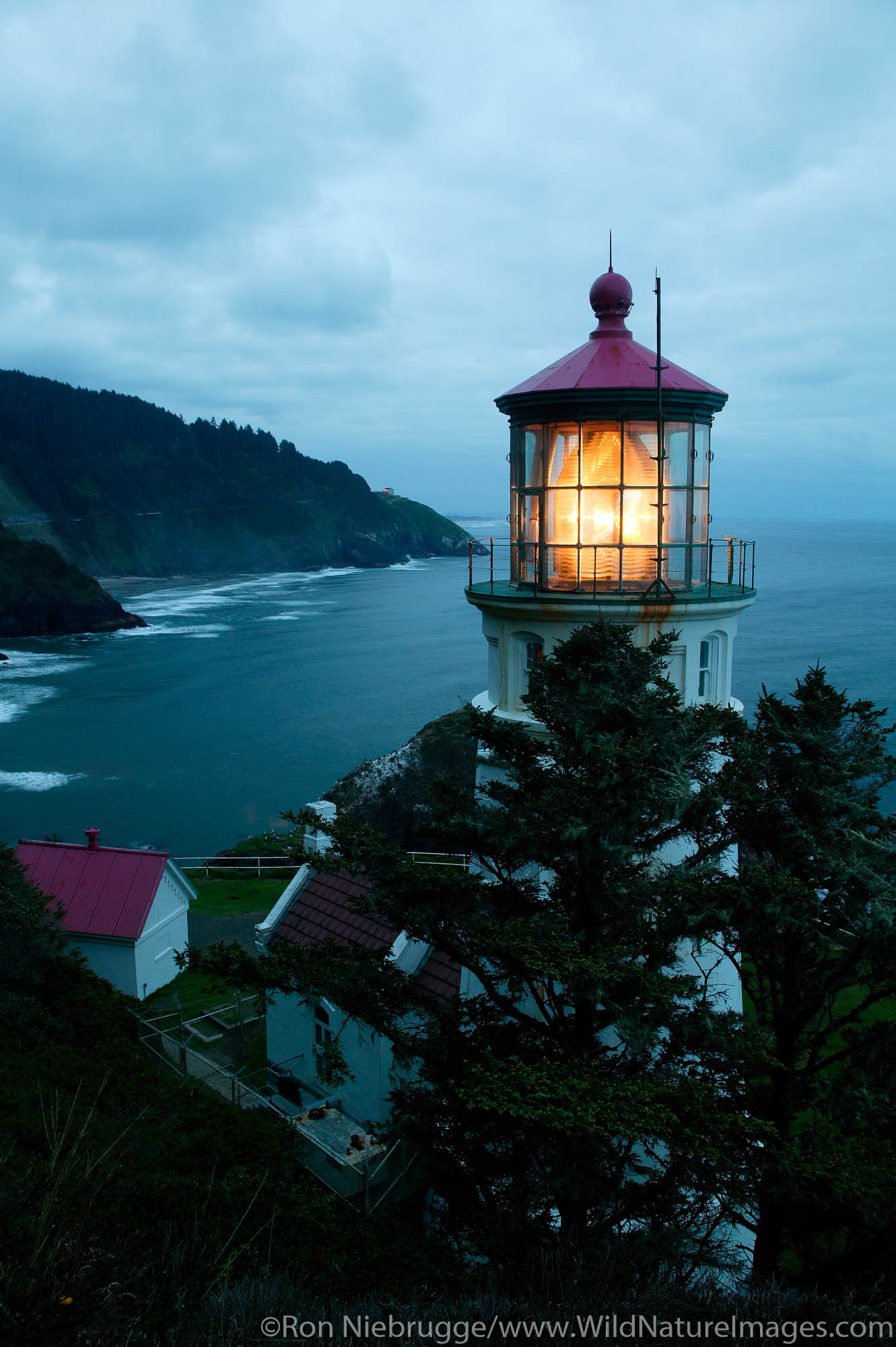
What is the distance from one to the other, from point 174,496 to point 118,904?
514 ft

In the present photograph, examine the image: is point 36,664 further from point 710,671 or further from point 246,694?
point 710,671

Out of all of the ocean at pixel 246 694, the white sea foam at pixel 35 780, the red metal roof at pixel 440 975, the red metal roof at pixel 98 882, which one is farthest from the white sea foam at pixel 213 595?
the red metal roof at pixel 440 975

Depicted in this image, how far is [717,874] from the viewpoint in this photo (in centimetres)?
568

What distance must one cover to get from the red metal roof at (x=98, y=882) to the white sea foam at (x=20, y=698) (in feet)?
107

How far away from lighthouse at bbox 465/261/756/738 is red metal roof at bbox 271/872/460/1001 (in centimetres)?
367

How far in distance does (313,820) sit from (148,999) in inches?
433

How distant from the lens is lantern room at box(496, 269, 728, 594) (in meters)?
7.34

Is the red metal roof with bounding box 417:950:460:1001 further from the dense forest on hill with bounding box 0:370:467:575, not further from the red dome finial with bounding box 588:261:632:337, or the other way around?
the dense forest on hill with bounding box 0:370:467:575

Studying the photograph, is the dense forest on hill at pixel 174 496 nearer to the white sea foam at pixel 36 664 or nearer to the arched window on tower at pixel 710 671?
the white sea foam at pixel 36 664

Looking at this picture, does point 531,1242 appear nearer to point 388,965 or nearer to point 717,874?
point 388,965

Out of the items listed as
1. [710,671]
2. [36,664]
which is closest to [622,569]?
[710,671]

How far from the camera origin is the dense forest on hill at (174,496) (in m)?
135

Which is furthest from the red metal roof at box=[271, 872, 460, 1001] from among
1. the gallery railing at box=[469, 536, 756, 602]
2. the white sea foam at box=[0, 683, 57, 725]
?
the white sea foam at box=[0, 683, 57, 725]

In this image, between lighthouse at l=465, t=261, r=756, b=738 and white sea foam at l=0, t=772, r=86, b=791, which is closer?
lighthouse at l=465, t=261, r=756, b=738
